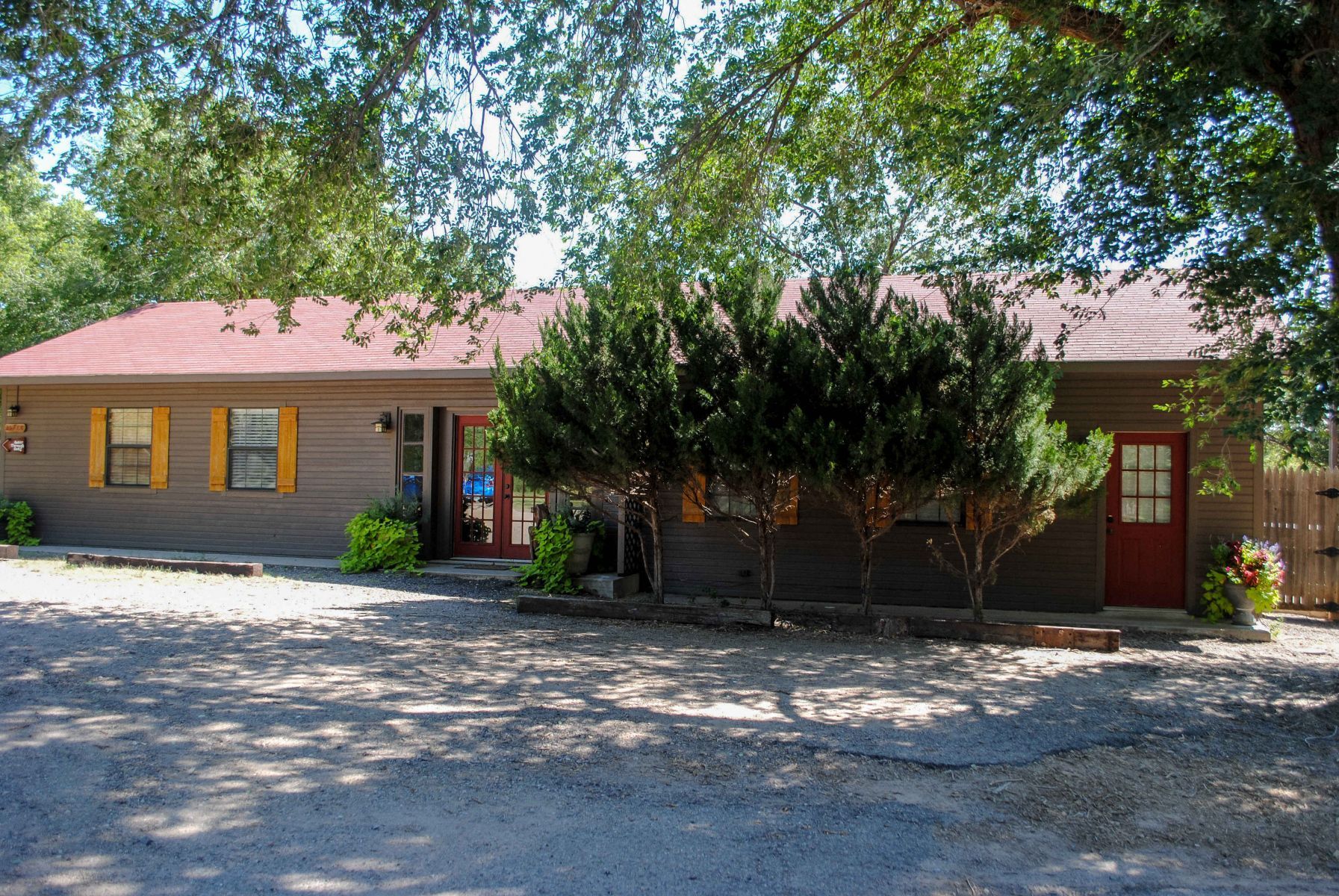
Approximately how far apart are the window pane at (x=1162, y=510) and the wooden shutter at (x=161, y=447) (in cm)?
1256

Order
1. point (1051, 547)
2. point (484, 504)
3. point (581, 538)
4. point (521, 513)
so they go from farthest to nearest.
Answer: point (484, 504), point (521, 513), point (581, 538), point (1051, 547)

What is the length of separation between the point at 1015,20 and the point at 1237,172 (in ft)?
8.51

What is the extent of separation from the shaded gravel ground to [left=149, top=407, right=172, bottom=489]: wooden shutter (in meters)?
5.47

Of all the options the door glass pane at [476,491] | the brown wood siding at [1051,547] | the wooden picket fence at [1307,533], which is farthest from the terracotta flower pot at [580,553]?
the wooden picket fence at [1307,533]

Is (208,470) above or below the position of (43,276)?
below

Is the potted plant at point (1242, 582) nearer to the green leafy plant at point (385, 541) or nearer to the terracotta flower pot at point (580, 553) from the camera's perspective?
the terracotta flower pot at point (580, 553)

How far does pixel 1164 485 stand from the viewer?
9.78 meters

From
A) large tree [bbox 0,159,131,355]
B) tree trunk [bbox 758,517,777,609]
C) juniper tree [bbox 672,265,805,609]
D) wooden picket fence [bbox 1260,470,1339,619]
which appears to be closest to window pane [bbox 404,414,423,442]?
juniper tree [bbox 672,265,805,609]

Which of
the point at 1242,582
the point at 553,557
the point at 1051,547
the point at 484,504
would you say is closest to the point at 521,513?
the point at 484,504

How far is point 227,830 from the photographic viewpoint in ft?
11.7

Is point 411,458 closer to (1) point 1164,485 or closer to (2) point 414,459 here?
(2) point 414,459

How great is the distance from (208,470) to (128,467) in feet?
4.85

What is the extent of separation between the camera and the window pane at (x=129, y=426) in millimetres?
13352

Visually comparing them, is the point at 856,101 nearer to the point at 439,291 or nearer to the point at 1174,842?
the point at 439,291
